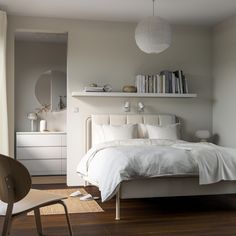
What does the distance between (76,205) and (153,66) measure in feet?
9.33

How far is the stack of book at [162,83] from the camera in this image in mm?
6242

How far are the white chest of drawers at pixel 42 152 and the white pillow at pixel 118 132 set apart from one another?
1484 millimetres

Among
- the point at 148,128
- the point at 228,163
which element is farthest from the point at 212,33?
the point at 228,163

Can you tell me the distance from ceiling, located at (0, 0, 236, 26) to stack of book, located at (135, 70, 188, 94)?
0.89 m

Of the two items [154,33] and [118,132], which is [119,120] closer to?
[118,132]

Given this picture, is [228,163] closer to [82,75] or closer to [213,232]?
[213,232]

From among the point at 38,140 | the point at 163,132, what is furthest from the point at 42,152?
the point at 163,132

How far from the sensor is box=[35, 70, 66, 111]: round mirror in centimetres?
767

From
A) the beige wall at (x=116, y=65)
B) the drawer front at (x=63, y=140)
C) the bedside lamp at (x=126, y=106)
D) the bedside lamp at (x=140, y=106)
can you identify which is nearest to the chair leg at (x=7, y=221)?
the beige wall at (x=116, y=65)

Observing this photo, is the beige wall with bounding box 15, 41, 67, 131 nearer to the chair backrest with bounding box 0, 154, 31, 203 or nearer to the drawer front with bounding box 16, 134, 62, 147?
the drawer front with bounding box 16, 134, 62, 147

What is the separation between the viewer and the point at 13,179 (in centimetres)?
256

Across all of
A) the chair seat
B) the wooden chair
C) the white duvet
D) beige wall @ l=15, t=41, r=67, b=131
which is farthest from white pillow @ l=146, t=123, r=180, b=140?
the wooden chair

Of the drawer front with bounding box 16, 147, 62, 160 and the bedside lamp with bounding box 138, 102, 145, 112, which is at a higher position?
the bedside lamp with bounding box 138, 102, 145, 112

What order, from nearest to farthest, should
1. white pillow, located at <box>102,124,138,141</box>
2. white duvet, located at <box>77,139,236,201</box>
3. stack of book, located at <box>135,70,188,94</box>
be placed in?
white duvet, located at <box>77,139,236,201</box> < white pillow, located at <box>102,124,138,141</box> < stack of book, located at <box>135,70,188,94</box>
